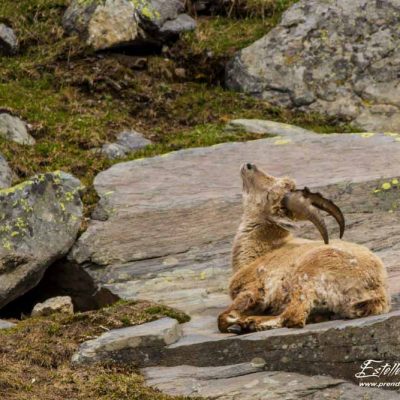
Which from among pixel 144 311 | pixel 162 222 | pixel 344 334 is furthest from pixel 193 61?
pixel 344 334

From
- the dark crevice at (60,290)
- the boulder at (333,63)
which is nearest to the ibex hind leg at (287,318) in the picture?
the dark crevice at (60,290)

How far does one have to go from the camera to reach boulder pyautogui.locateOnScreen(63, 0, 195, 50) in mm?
19703

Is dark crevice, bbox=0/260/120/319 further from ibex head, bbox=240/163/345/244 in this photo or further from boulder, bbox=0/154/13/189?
ibex head, bbox=240/163/345/244

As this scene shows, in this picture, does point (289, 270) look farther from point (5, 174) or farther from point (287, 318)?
point (5, 174)

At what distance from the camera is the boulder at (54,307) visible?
12.6m

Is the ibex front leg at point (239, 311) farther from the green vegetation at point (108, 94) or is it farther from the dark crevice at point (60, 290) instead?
the green vegetation at point (108, 94)

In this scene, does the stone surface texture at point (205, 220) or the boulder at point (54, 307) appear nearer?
the stone surface texture at point (205, 220)

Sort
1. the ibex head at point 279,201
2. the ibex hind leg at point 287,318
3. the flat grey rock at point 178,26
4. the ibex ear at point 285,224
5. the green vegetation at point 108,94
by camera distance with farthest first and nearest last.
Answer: the flat grey rock at point 178,26 → the green vegetation at point 108,94 → the ibex ear at point 285,224 → the ibex head at point 279,201 → the ibex hind leg at point 287,318

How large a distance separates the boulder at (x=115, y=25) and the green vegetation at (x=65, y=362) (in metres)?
9.37

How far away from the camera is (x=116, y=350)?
33.1 feet

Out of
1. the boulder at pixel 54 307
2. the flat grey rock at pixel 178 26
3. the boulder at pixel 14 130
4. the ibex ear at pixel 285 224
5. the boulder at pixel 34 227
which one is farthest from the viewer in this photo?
the flat grey rock at pixel 178 26

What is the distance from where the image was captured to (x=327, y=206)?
34.0 feet

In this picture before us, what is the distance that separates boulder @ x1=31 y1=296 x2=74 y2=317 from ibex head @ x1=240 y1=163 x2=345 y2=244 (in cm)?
265

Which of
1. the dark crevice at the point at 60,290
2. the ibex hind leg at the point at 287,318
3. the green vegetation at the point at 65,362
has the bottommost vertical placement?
the dark crevice at the point at 60,290
